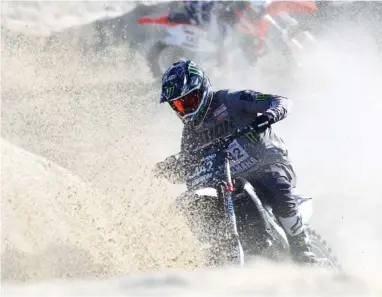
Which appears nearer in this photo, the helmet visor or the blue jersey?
the helmet visor

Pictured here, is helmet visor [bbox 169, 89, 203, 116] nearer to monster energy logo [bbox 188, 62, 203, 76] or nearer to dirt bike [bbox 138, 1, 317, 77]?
monster energy logo [bbox 188, 62, 203, 76]

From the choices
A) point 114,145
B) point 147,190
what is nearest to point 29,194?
point 147,190

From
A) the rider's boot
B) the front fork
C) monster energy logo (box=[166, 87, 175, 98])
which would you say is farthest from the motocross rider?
the front fork

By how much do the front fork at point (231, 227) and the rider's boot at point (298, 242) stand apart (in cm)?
78

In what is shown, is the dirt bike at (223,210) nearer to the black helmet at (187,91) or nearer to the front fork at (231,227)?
the front fork at (231,227)

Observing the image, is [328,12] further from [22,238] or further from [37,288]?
[37,288]

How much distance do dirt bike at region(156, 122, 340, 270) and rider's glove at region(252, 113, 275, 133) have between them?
2.0 inches

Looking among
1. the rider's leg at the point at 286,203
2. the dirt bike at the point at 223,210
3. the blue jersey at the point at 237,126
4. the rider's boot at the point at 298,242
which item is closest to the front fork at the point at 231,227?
the dirt bike at the point at 223,210

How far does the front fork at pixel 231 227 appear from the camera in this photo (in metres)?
4.95

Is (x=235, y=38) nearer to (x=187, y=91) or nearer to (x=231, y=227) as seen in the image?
(x=187, y=91)

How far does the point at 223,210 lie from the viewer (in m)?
5.05

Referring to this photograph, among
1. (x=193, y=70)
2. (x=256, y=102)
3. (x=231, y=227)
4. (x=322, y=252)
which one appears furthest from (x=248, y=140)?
(x=322, y=252)

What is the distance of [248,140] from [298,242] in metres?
0.89

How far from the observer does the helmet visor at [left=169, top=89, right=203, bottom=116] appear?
207 inches
